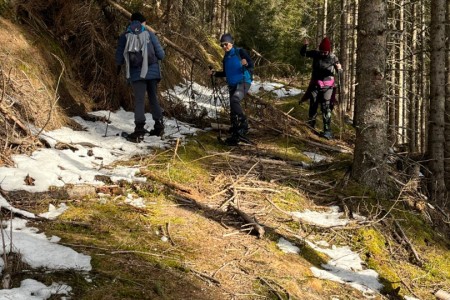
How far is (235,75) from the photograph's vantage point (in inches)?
311

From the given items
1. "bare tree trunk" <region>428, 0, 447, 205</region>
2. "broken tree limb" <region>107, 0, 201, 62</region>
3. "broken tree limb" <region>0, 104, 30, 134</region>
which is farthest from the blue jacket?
"bare tree trunk" <region>428, 0, 447, 205</region>

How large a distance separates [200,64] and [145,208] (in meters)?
4.61

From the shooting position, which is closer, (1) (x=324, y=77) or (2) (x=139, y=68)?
(2) (x=139, y=68)

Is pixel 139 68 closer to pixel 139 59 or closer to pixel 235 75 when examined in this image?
pixel 139 59

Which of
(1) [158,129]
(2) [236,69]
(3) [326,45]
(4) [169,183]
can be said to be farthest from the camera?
(3) [326,45]

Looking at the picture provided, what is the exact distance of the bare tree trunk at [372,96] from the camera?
6012 mm

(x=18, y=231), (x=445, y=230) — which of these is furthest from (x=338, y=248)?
(x=18, y=231)

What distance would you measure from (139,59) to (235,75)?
1.81 metres

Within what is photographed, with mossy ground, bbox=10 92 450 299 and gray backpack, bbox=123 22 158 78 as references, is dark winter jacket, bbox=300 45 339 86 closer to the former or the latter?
mossy ground, bbox=10 92 450 299

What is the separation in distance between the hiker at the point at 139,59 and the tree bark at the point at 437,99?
566cm

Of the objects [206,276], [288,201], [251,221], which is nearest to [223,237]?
[251,221]

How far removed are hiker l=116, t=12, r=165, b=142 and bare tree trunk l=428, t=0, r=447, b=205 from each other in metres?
5.66

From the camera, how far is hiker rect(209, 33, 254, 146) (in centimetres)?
777

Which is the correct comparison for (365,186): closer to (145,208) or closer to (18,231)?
(145,208)
